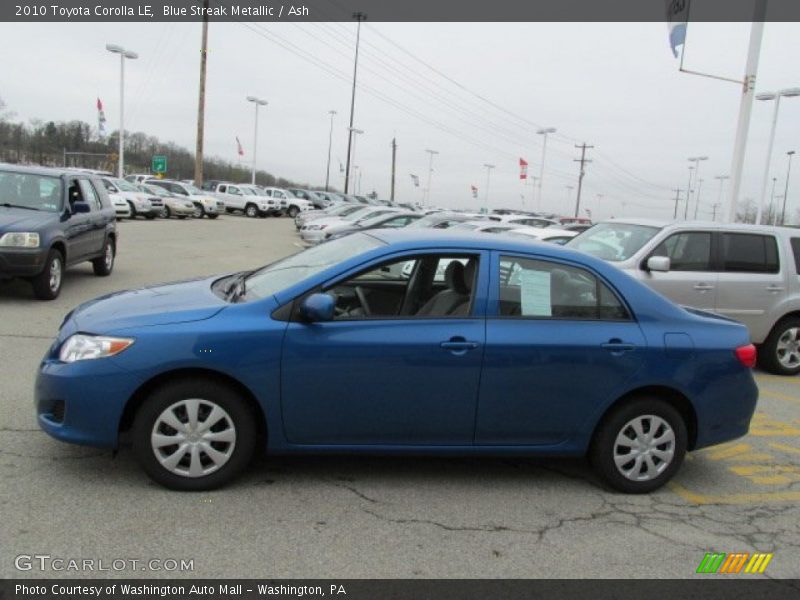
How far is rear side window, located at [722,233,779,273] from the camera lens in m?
8.09

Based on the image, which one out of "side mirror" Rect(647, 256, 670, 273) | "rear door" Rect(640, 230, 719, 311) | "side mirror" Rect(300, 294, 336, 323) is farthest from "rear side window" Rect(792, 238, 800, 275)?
"side mirror" Rect(300, 294, 336, 323)

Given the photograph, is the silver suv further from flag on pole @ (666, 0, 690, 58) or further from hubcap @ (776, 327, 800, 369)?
flag on pole @ (666, 0, 690, 58)

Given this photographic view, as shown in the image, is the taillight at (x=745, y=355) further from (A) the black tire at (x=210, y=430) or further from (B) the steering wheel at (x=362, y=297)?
(A) the black tire at (x=210, y=430)

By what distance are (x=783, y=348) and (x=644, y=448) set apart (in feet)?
16.7

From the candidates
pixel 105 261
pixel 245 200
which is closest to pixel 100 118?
pixel 245 200

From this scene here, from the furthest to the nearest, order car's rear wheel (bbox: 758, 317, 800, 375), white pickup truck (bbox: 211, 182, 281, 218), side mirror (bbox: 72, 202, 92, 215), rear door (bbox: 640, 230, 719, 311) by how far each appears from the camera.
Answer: white pickup truck (bbox: 211, 182, 281, 218) → side mirror (bbox: 72, 202, 92, 215) → car's rear wheel (bbox: 758, 317, 800, 375) → rear door (bbox: 640, 230, 719, 311)

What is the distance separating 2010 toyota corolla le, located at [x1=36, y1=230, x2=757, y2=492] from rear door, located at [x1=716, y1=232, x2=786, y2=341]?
3.80m

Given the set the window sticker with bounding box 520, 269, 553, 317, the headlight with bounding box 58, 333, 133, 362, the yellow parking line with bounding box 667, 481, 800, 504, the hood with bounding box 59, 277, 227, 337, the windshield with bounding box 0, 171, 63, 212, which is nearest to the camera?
the headlight with bounding box 58, 333, 133, 362

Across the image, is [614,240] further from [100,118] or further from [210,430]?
[100,118]

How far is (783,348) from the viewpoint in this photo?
8.30 m

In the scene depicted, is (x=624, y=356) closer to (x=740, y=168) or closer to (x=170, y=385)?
(x=170, y=385)
